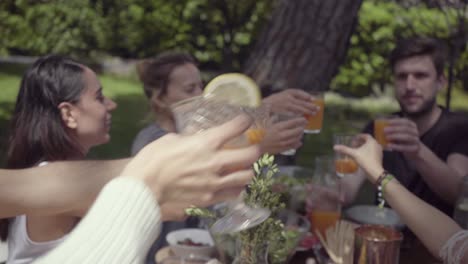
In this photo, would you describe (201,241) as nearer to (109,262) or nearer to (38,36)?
(109,262)

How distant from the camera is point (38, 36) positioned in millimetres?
9883

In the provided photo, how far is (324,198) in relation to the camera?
2.41m

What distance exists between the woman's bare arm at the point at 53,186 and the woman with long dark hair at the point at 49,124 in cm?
50

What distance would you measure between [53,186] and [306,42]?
9.40ft

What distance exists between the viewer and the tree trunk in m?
3.98

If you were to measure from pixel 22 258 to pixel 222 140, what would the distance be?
134 cm

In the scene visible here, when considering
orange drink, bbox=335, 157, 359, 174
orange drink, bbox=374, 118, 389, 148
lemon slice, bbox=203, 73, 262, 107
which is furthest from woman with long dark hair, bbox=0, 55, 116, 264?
orange drink, bbox=374, 118, 389, 148

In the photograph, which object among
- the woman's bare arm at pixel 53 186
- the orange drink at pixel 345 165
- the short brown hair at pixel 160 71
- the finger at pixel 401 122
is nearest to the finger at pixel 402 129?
the finger at pixel 401 122

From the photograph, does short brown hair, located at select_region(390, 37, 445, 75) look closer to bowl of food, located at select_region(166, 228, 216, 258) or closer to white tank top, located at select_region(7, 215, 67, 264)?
bowl of food, located at select_region(166, 228, 216, 258)

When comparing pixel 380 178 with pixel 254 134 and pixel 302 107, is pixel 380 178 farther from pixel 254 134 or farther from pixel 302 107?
pixel 254 134

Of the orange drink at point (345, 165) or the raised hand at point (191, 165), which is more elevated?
the raised hand at point (191, 165)

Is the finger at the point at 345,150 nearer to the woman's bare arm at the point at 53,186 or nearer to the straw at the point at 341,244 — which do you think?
the straw at the point at 341,244

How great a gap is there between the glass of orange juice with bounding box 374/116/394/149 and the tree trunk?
4.11 ft

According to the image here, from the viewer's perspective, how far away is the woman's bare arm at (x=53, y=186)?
1388mm
